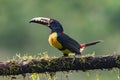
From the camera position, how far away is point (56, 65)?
7.87m

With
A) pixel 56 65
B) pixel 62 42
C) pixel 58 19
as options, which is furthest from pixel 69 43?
pixel 58 19

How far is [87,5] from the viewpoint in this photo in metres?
51.6

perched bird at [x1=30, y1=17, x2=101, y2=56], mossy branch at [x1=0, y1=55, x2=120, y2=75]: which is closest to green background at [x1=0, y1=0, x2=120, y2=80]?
perched bird at [x1=30, y1=17, x2=101, y2=56]

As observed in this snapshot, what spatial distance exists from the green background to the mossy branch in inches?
1152

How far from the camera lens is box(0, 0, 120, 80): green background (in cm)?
4075

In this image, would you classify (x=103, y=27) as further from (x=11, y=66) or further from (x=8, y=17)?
(x=11, y=66)

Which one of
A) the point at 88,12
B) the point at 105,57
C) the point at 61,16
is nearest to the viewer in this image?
the point at 105,57

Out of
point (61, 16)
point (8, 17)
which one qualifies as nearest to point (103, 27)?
point (61, 16)

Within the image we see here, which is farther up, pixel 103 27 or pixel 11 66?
pixel 103 27

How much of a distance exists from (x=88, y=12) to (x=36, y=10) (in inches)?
150

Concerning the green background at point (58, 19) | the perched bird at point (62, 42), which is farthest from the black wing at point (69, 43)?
the green background at point (58, 19)

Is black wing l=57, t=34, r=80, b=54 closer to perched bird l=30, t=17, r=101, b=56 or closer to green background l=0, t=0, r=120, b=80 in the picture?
perched bird l=30, t=17, r=101, b=56

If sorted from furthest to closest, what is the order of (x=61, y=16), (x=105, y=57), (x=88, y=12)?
(x=88, y=12), (x=61, y=16), (x=105, y=57)

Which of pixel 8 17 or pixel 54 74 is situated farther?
pixel 8 17
